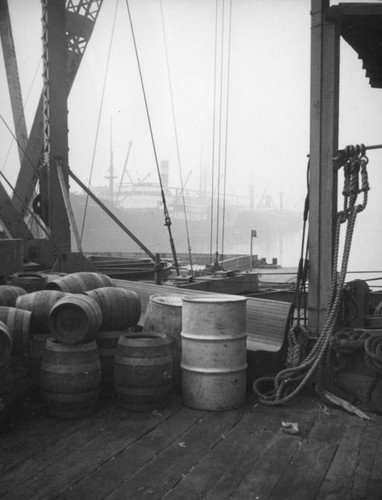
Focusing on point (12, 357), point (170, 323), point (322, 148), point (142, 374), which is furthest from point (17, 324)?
point (322, 148)

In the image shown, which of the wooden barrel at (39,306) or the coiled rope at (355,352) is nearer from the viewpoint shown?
the coiled rope at (355,352)

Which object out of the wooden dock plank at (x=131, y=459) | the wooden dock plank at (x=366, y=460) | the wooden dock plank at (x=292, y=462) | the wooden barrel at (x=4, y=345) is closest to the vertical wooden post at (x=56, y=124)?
the wooden barrel at (x=4, y=345)

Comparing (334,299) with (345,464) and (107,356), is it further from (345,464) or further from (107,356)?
(107,356)

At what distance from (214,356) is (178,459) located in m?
1.26

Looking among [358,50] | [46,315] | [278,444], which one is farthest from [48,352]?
[358,50]

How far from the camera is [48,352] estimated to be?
440cm

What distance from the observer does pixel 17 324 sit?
4.43 meters

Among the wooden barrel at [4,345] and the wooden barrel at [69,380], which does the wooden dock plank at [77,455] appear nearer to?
the wooden barrel at [69,380]

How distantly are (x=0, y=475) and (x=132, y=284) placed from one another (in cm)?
439

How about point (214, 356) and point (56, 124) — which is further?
point (56, 124)

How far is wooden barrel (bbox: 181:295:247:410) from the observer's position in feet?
15.0

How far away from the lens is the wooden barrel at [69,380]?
4.25 metres

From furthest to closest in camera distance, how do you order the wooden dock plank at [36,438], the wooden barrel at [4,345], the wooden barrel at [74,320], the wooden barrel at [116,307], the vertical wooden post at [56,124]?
the vertical wooden post at [56,124] → the wooden barrel at [116,307] → the wooden barrel at [74,320] → the wooden barrel at [4,345] → the wooden dock plank at [36,438]

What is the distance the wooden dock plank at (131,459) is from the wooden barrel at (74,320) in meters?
1.09
